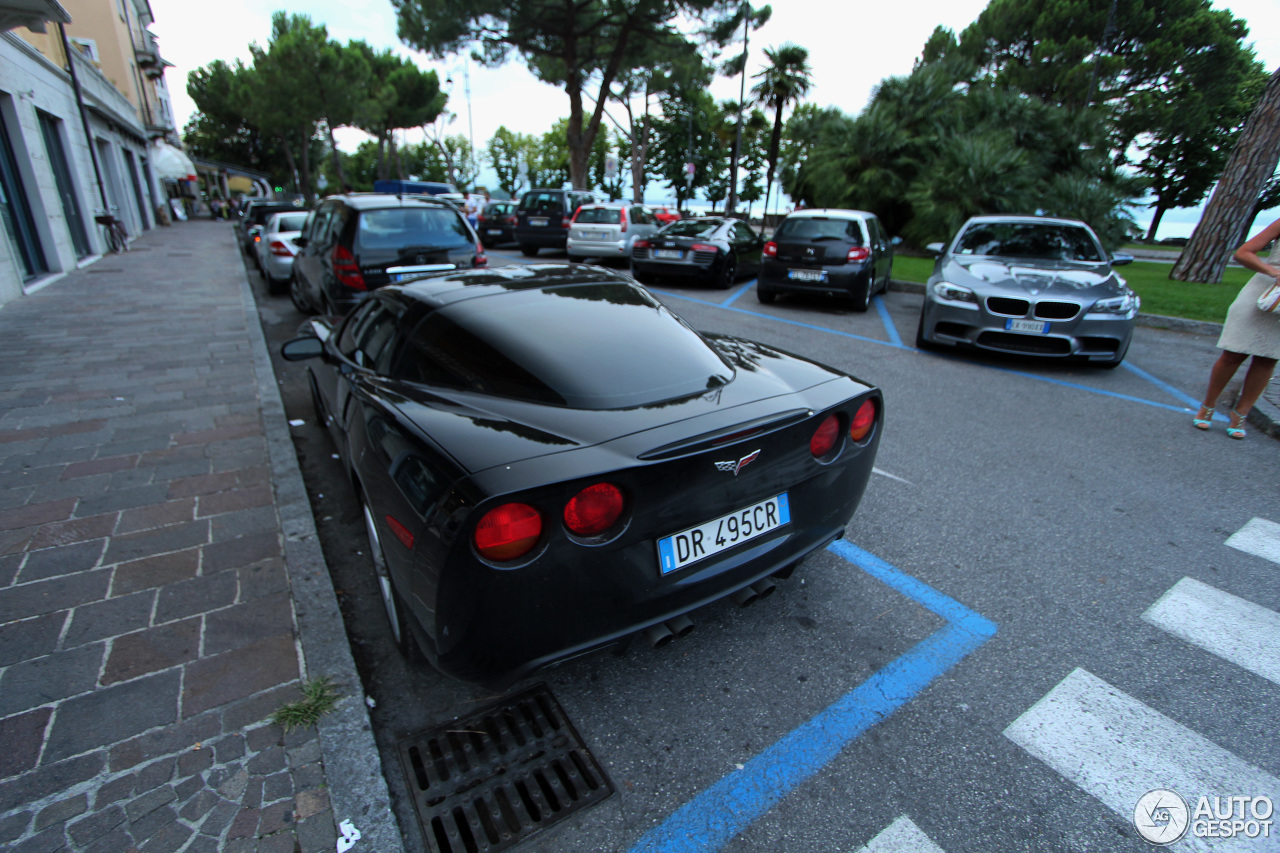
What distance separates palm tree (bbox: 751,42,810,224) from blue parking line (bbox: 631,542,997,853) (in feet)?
113

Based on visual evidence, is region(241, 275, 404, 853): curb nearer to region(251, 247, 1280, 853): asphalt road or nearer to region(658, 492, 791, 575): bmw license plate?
region(251, 247, 1280, 853): asphalt road

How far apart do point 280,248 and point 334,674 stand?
1068cm

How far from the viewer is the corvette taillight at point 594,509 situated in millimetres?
1768

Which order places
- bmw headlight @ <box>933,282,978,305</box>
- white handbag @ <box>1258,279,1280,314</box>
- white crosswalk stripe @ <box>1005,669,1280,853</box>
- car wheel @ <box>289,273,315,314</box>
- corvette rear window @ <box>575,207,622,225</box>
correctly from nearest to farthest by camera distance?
white crosswalk stripe @ <box>1005,669,1280,853</box>, white handbag @ <box>1258,279,1280,314</box>, bmw headlight @ <box>933,282,978,305</box>, car wheel @ <box>289,273,315,314</box>, corvette rear window @ <box>575,207,622,225</box>

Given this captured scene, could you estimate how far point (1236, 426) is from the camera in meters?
4.82

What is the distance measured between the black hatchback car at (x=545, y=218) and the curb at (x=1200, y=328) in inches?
355

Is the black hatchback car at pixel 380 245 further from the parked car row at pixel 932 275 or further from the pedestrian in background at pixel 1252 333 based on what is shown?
→ the pedestrian in background at pixel 1252 333

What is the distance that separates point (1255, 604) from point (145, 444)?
633 cm

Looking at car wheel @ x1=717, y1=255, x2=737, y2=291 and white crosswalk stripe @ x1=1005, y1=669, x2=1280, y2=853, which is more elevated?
car wheel @ x1=717, y1=255, x2=737, y2=291

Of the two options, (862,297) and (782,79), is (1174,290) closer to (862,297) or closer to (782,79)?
(862,297)

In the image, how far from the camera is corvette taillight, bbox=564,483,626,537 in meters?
1.77

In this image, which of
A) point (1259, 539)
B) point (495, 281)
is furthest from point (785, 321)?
point (495, 281)

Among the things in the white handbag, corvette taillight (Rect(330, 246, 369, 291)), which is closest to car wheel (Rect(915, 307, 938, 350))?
the white handbag

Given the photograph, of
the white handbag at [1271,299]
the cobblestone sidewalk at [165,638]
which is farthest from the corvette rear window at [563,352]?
the white handbag at [1271,299]
